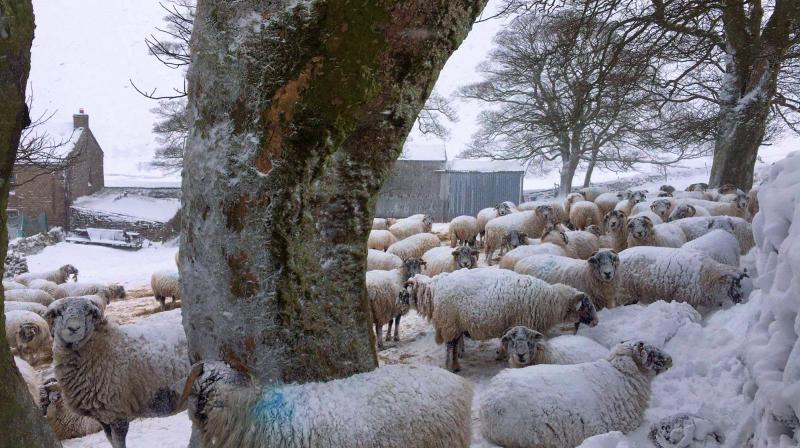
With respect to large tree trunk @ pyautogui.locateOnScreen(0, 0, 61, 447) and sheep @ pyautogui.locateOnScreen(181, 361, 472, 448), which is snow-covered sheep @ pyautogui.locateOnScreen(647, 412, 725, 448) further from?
large tree trunk @ pyautogui.locateOnScreen(0, 0, 61, 447)

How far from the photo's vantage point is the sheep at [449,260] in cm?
871

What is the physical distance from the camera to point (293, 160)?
9.20ft

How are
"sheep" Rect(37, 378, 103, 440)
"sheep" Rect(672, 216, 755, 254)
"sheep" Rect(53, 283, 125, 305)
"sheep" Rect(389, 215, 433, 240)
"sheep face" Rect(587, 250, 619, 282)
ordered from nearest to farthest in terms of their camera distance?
"sheep" Rect(37, 378, 103, 440) → "sheep face" Rect(587, 250, 619, 282) → "sheep" Rect(672, 216, 755, 254) → "sheep" Rect(53, 283, 125, 305) → "sheep" Rect(389, 215, 433, 240)

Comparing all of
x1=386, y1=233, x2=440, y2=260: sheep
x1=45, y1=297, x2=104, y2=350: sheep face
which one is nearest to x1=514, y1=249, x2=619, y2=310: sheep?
x1=386, y1=233, x2=440, y2=260: sheep

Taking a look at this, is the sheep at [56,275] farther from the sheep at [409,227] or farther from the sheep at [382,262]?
the sheep at [382,262]

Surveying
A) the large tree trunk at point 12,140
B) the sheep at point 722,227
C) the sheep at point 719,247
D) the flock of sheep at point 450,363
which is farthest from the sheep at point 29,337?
the sheep at point 722,227

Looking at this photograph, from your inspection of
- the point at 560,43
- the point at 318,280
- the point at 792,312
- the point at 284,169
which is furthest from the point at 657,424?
the point at 560,43

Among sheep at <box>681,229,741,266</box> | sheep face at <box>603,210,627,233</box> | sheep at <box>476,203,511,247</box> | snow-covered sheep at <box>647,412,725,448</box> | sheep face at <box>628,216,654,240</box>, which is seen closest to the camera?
snow-covered sheep at <box>647,412,725,448</box>

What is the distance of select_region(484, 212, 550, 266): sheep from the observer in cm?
1230

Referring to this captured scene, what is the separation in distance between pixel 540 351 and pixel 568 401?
1130 millimetres

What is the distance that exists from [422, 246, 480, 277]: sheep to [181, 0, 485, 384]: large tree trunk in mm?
5607

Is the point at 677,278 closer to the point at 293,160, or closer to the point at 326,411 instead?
the point at 326,411

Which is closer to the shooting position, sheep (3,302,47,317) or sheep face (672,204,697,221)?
sheep (3,302,47,317)

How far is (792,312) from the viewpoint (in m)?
2.07
